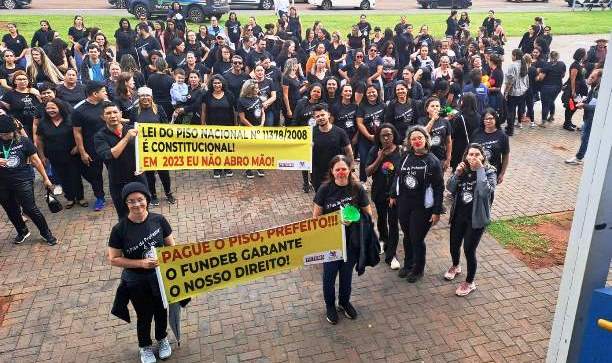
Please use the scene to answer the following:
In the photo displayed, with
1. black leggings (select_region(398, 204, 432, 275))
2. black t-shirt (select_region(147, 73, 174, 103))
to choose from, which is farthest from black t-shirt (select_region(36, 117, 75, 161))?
black leggings (select_region(398, 204, 432, 275))

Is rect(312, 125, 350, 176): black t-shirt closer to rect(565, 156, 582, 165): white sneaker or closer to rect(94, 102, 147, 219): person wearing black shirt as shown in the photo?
rect(94, 102, 147, 219): person wearing black shirt

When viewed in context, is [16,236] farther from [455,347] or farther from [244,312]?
[455,347]

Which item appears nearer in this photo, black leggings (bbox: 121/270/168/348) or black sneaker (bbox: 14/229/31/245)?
A: black leggings (bbox: 121/270/168/348)

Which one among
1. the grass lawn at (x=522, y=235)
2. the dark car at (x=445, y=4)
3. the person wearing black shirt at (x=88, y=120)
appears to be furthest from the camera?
the dark car at (x=445, y=4)

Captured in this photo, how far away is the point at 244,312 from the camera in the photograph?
5859mm

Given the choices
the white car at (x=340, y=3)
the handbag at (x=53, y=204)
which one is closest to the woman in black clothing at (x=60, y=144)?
the handbag at (x=53, y=204)

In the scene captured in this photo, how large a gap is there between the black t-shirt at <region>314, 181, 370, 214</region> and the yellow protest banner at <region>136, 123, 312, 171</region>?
2188 mm

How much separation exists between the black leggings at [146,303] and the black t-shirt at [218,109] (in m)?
4.59

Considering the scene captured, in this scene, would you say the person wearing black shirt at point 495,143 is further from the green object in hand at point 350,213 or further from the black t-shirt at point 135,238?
the black t-shirt at point 135,238

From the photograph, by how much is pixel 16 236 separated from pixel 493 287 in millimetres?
6896

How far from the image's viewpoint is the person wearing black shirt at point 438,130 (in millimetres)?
7414

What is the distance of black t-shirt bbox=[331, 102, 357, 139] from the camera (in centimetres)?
842

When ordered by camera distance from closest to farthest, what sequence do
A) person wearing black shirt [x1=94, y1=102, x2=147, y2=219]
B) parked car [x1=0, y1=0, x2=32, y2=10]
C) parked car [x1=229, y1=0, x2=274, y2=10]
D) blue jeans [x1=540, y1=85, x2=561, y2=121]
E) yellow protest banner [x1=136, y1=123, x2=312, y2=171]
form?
person wearing black shirt [x1=94, y1=102, x2=147, y2=219]
yellow protest banner [x1=136, y1=123, x2=312, y2=171]
blue jeans [x1=540, y1=85, x2=561, y2=121]
parked car [x1=0, y1=0, x2=32, y2=10]
parked car [x1=229, y1=0, x2=274, y2=10]

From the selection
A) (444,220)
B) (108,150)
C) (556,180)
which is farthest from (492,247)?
(108,150)
